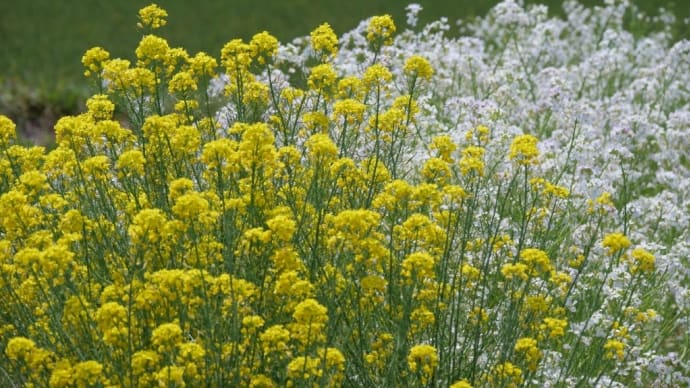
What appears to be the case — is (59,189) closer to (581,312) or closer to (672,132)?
(581,312)

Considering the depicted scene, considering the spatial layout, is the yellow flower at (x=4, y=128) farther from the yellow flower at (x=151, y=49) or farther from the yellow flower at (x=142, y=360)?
the yellow flower at (x=142, y=360)

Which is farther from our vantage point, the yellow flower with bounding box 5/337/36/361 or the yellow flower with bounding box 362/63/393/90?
the yellow flower with bounding box 362/63/393/90

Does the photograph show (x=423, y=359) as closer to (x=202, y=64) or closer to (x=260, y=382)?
(x=260, y=382)

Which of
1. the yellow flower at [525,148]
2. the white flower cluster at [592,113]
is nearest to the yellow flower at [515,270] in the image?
the yellow flower at [525,148]

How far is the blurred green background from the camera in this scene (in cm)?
1083

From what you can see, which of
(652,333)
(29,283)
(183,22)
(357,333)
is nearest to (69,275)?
(29,283)

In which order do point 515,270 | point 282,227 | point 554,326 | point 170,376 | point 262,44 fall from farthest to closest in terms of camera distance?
point 262,44
point 515,270
point 554,326
point 282,227
point 170,376

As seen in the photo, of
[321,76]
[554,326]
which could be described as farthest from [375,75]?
[554,326]

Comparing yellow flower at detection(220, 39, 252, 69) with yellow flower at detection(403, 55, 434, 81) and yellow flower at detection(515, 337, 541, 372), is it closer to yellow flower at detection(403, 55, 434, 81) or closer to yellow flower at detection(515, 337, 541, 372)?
yellow flower at detection(403, 55, 434, 81)

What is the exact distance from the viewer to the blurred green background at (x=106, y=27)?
426 inches

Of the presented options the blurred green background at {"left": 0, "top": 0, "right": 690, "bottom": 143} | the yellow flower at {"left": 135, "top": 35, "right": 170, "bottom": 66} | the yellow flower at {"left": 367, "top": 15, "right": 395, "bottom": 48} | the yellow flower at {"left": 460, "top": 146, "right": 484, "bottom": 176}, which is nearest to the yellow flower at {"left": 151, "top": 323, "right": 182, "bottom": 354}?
the yellow flower at {"left": 460, "top": 146, "right": 484, "bottom": 176}

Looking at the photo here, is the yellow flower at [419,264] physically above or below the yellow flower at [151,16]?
below

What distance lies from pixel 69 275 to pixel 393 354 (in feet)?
4.75

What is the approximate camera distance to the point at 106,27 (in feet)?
45.0
